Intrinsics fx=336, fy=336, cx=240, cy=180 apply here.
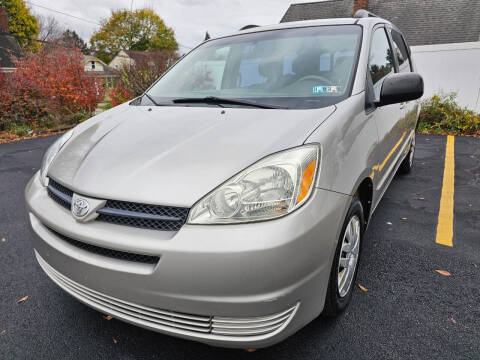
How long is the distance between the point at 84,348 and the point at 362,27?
2.74m

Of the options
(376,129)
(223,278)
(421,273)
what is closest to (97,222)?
(223,278)

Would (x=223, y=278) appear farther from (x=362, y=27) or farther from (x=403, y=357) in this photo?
(x=362, y=27)

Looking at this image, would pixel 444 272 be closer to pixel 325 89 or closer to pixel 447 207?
pixel 447 207

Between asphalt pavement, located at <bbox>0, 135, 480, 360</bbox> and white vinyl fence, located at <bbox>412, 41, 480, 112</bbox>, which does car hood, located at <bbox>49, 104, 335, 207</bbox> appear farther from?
white vinyl fence, located at <bbox>412, 41, 480, 112</bbox>

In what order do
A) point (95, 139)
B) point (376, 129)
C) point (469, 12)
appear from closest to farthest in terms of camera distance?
point (95, 139), point (376, 129), point (469, 12)

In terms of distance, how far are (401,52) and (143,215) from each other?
11.2ft

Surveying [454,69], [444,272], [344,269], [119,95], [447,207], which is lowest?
[447,207]

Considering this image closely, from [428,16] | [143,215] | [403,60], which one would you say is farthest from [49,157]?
[428,16]

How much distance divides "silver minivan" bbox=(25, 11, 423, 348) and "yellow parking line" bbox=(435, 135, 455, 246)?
1.23 meters

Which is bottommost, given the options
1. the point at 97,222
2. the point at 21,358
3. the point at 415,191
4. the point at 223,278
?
the point at 415,191

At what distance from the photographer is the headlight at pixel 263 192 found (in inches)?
54.0

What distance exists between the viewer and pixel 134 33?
57.7 metres

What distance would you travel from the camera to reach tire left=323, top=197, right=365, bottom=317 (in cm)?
170

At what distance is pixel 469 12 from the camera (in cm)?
1942
